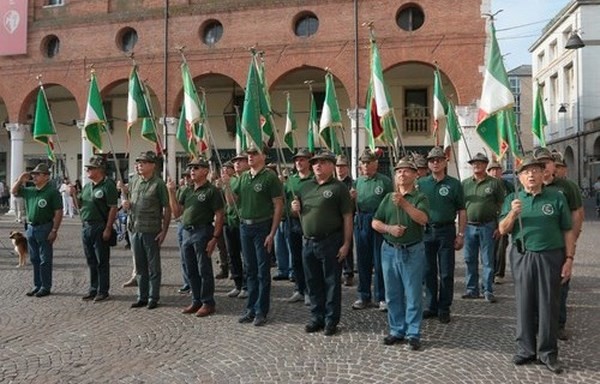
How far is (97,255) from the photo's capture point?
7.81m

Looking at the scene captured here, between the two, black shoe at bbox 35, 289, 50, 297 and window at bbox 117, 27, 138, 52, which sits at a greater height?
window at bbox 117, 27, 138, 52

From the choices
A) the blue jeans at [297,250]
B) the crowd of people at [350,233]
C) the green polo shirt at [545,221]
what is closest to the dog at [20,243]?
the crowd of people at [350,233]

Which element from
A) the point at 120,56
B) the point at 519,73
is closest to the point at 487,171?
the point at 120,56

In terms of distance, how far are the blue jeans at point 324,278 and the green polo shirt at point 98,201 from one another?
3.21 m

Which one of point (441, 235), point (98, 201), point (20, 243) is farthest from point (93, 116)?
point (441, 235)

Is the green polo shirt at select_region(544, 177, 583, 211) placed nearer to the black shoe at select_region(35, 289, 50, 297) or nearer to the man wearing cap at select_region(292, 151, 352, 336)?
the man wearing cap at select_region(292, 151, 352, 336)

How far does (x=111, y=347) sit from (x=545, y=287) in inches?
164

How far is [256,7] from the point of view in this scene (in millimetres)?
21625

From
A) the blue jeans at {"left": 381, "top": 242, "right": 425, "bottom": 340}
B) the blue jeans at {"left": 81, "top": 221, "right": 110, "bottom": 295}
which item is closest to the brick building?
the blue jeans at {"left": 81, "top": 221, "right": 110, "bottom": 295}

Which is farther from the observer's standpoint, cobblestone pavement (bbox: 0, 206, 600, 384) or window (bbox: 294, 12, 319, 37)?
window (bbox: 294, 12, 319, 37)

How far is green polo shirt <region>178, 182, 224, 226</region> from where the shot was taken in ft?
22.9

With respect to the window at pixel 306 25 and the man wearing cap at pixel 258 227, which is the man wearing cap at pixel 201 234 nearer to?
the man wearing cap at pixel 258 227

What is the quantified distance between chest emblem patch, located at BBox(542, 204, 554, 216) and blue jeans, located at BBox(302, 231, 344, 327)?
2.09 m

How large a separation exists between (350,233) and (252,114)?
225cm
